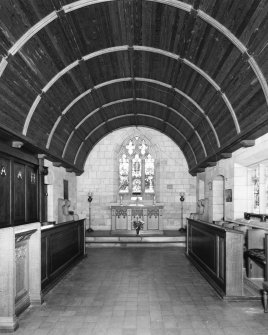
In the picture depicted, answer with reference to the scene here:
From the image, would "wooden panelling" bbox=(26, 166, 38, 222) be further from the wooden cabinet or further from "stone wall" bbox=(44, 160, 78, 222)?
"stone wall" bbox=(44, 160, 78, 222)

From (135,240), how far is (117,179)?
372cm

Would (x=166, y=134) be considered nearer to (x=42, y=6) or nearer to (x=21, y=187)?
(x=21, y=187)

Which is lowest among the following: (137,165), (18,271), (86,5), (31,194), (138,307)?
(138,307)

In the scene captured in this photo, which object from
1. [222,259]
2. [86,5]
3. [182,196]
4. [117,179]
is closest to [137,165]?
[117,179]

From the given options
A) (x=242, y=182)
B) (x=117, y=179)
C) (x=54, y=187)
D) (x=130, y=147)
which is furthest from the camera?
(x=130, y=147)

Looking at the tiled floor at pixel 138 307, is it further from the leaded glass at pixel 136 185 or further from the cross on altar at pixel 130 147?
the cross on altar at pixel 130 147

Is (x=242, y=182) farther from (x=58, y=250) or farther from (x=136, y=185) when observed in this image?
(x=136, y=185)

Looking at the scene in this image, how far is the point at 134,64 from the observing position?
8219mm

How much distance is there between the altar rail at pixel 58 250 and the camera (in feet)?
20.6

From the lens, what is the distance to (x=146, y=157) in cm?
1501

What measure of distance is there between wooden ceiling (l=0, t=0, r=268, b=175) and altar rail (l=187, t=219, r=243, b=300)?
83.3 inches

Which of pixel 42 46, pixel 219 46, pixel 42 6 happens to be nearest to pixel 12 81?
pixel 42 46

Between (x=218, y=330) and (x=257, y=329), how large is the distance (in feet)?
1.76

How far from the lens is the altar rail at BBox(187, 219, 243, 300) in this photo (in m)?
5.73
